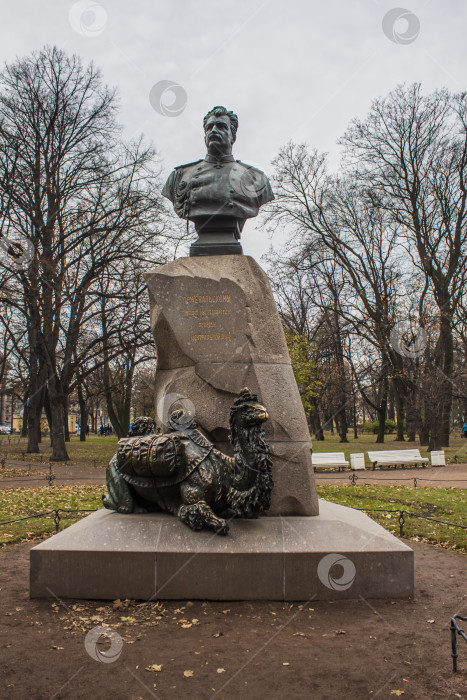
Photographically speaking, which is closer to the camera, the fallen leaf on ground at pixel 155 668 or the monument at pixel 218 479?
the fallen leaf on ground at pixel 155 668

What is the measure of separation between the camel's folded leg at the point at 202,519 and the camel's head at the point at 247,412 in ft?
2.57

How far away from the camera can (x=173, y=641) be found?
14.0 feet

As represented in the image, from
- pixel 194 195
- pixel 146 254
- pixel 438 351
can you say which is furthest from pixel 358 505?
pixel 438 351

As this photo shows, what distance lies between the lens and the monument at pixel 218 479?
16.5 ft

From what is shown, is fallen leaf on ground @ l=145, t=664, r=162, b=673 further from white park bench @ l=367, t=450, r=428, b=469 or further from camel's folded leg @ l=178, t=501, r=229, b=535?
white park bench @ l=367, t=450, r=428, b=469

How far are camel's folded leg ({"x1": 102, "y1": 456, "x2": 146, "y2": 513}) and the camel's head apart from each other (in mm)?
1260

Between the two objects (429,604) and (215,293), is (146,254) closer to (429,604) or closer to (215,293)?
(215,293)

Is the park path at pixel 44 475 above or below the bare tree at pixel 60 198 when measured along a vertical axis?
below

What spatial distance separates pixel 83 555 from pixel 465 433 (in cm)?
4342

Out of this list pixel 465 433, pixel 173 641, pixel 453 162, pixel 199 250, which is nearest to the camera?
pixel 173 641

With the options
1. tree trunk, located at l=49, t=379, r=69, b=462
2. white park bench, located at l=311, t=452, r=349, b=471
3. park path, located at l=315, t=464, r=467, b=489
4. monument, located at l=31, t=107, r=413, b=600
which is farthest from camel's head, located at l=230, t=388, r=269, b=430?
tree trunk, located at l=49, t=379, r=69, b=462

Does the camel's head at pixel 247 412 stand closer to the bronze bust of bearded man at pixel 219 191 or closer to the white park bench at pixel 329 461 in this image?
the bronze bust of bearded man at pixel 219 191

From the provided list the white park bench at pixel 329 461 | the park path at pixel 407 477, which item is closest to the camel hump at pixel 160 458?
the park path at pixel 407 477

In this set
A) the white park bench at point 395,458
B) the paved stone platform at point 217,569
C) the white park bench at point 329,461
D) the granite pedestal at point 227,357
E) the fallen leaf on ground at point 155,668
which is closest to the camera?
the fallen leaf on ground at point 155,668
